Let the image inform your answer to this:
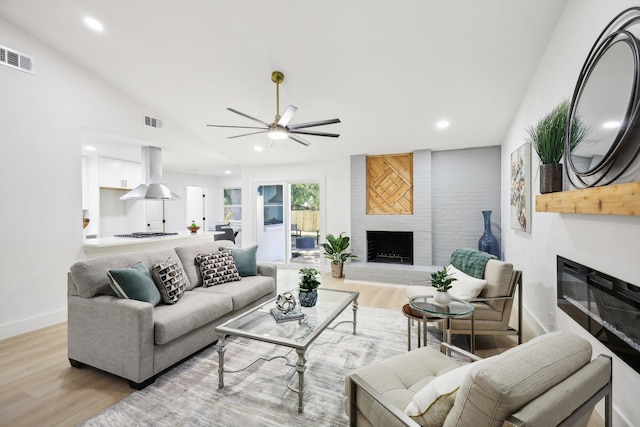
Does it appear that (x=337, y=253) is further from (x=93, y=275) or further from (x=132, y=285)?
(x=93, y=275)

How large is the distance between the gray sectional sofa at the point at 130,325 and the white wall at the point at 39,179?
1.57 m

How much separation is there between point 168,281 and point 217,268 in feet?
2.22

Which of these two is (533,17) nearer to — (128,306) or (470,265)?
(470,265)

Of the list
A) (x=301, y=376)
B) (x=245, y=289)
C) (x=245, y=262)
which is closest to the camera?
(x=301, y=376)

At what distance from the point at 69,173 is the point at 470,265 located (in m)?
4.89

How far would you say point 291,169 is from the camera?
6.51m

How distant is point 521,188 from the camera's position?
343 centimetres

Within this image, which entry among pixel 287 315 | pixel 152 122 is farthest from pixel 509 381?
pixel 152 122

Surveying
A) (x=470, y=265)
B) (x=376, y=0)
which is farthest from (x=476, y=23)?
(x=470, y=265)

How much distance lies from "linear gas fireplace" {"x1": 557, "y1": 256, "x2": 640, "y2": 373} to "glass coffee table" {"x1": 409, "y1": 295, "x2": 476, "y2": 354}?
26.3 inches

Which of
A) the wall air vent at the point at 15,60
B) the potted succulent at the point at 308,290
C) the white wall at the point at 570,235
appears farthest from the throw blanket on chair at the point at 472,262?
the wall air vent at the point at 15,60

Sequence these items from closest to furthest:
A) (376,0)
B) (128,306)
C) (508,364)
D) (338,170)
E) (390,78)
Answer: (508,364) < (128,306) < (376,0) < (390,78) < (338,170)

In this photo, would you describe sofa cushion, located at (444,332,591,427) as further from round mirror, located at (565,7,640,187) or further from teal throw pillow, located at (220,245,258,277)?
teal throw pillow, located at (220,245,258,277)

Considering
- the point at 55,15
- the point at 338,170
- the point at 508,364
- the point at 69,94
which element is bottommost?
the point at 508,364
